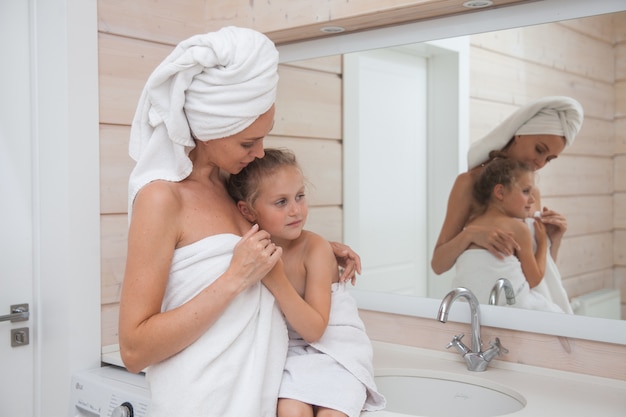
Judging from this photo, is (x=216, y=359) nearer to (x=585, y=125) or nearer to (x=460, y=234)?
(x=460, y=234)

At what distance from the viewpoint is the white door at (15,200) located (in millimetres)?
1974

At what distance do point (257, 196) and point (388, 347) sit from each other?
721mm

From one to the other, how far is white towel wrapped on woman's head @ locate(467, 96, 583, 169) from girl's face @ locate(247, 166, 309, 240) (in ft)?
1.77

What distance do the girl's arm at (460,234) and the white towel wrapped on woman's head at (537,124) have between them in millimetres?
82

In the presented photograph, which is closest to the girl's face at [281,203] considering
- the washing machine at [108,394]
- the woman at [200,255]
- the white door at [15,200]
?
the woman at [200,255]

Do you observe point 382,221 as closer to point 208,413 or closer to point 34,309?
point 208,413

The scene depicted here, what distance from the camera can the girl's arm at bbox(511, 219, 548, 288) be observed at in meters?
1.73

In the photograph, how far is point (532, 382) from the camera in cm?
170

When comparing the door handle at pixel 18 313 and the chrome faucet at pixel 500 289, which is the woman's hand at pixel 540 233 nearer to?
the chrome faucet at pixel 500 289

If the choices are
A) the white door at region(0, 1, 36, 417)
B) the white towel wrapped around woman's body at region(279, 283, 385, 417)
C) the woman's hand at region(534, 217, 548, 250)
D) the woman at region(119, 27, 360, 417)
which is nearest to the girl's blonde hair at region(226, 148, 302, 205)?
the woman at region(119, 27, 360, 417)

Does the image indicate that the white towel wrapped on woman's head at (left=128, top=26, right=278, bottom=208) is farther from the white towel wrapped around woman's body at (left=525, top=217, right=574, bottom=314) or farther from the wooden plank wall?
the white towel wrapped around woman's body at (left=525, top=217, right=574, bottom=314)

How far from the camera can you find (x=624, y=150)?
1588 mm

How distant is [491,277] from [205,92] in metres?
0.93

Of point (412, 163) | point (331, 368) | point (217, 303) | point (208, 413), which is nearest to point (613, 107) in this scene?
point (412, 163)
